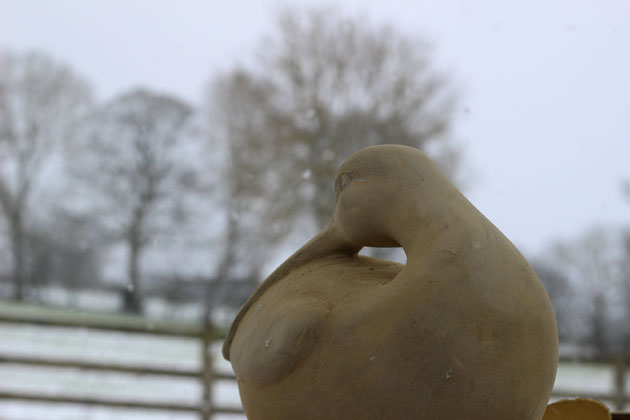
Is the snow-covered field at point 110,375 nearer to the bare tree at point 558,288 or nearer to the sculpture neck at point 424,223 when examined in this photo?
the bare tree at point 558,288

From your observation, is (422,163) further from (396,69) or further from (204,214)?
(204,214)

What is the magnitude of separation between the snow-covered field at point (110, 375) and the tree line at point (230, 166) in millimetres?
198

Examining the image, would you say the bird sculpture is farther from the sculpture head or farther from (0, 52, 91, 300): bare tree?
(0, 52, 91, 300): bare tree

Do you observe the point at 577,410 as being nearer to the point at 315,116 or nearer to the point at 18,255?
the point at 315,116

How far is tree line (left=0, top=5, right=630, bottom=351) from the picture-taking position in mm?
2338

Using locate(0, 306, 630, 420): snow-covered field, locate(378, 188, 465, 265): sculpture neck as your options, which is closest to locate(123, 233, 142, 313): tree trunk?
locate(0, 306, 630, 420): snow-covered field

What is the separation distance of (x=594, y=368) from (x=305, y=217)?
Answer: 1362 mm

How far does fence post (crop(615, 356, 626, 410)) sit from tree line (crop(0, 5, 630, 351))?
9 cm

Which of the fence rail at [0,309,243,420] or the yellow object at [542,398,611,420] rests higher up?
the yellow object at [542,398,611,420]

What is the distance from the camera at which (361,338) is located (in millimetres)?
714

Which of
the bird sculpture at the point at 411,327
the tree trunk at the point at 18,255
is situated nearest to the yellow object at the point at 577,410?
the bird sculpture at the point at 411,327

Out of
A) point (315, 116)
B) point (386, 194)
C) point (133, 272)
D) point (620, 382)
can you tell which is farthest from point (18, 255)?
point (620, 382)

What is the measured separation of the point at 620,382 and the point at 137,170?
2.22 metres

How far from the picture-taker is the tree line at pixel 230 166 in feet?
7.67
